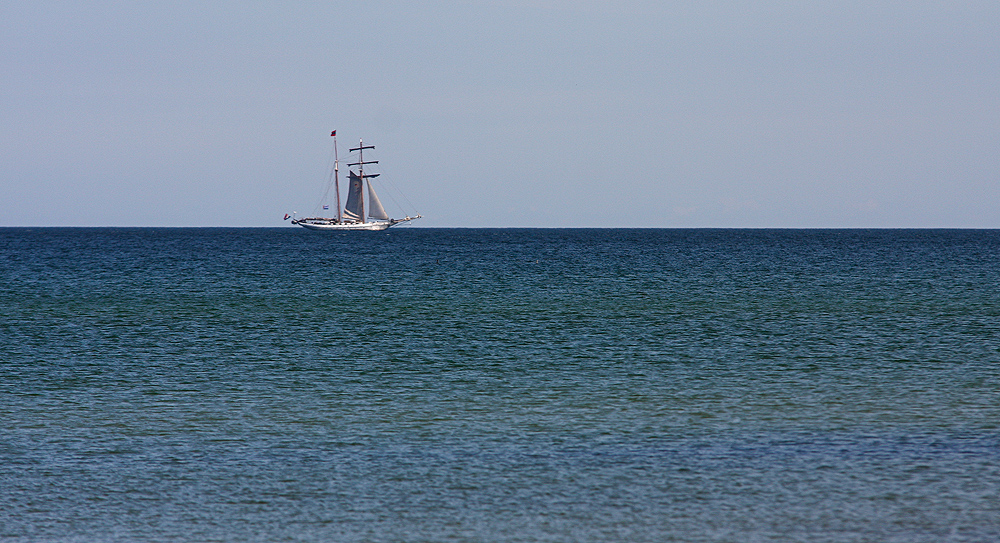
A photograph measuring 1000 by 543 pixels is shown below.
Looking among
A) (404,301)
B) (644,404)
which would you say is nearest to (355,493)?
(644,404)

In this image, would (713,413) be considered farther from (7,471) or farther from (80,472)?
(7,471)

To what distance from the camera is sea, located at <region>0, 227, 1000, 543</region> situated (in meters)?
13.9

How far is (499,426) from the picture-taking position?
2002 cm

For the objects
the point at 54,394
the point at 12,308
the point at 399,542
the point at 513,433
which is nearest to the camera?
the point at 399,542

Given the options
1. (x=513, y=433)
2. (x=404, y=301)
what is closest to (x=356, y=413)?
(x=513, y=433)

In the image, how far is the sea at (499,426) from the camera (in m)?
13.9

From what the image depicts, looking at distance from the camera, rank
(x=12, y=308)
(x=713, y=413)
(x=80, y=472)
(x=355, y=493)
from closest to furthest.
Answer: (x=355, y=493) → (x=80, y=472) → (x=713, y=413) → (x=12, y=308)

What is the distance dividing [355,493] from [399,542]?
2.39 metres

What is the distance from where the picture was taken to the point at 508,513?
14.2 metres

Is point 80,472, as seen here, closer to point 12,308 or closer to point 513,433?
point 513,433

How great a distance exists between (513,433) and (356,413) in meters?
4.42

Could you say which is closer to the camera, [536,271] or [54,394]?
[54,394]

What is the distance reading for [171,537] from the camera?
43.4ft

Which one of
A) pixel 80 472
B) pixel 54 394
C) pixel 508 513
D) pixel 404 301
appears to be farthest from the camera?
pixel 404 301
